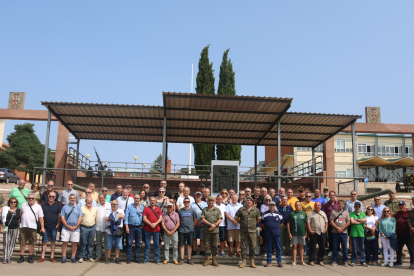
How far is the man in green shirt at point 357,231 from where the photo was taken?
29.4 feet

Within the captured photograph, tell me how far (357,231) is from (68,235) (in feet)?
23.1

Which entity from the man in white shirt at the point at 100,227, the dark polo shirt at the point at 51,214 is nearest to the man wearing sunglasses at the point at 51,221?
the dark polo shirt at the point at 51,214

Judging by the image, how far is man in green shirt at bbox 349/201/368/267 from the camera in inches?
353

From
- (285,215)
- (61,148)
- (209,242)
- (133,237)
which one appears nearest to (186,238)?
(209,242)

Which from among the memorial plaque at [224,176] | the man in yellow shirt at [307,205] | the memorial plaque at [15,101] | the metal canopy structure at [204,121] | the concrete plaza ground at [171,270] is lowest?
the concrete plaza ground at [171,270]

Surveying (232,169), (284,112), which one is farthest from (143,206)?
(284,112)

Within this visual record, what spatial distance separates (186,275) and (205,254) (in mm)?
1207

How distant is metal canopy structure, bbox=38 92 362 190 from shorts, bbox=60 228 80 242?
602 centimetres

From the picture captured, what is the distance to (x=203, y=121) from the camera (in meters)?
16.5

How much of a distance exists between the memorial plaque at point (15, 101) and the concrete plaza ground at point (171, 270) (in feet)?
49.4

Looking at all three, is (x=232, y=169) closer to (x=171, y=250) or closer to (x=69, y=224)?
(x=171, y=250)

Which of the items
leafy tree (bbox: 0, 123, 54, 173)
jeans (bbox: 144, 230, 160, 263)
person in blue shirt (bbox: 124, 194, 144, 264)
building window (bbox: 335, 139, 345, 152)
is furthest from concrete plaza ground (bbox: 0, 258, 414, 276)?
building window (bbox: 335, 139, 345, 152)

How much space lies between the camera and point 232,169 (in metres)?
13.2

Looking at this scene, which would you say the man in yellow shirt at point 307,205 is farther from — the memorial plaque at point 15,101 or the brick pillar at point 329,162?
the memorial plaque at point 15,101
